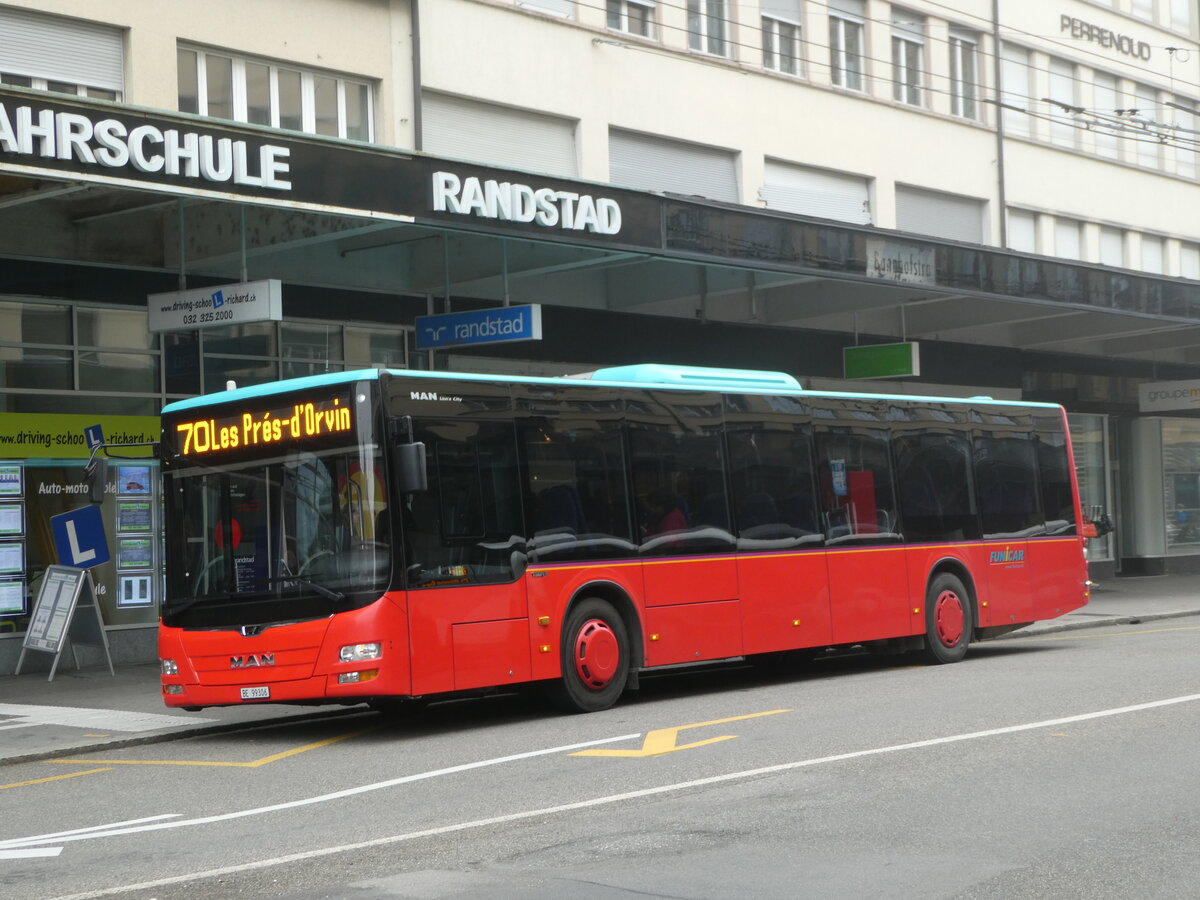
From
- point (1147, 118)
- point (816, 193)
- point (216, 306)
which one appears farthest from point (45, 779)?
point (1147, 118)

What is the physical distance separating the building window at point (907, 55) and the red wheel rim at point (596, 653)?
1800cm

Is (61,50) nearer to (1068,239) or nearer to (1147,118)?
(1068,239)

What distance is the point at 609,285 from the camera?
73.8 feet

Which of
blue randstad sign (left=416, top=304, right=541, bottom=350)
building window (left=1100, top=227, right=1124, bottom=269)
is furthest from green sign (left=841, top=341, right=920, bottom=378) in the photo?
building window (left=1100, top=227, right=1124, bottom=269)

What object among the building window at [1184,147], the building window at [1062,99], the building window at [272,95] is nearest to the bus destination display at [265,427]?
the building window at [272,95]

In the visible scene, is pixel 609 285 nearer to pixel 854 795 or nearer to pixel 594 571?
pixel 594 571

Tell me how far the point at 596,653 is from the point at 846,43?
17.7 meters

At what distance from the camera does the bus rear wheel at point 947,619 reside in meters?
16.6

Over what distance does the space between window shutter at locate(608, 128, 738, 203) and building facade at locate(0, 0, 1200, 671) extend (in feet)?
0.17

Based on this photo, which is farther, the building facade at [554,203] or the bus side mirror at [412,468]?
the building facade at [554,203]

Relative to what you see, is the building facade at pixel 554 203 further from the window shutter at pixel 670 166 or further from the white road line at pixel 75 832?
the white road line at pixel 75 832

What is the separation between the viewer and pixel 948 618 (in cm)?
1686

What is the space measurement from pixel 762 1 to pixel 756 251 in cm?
803

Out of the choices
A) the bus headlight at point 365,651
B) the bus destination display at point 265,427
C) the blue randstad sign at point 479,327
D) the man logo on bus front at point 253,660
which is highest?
the blue randstad sign at point 479,327
